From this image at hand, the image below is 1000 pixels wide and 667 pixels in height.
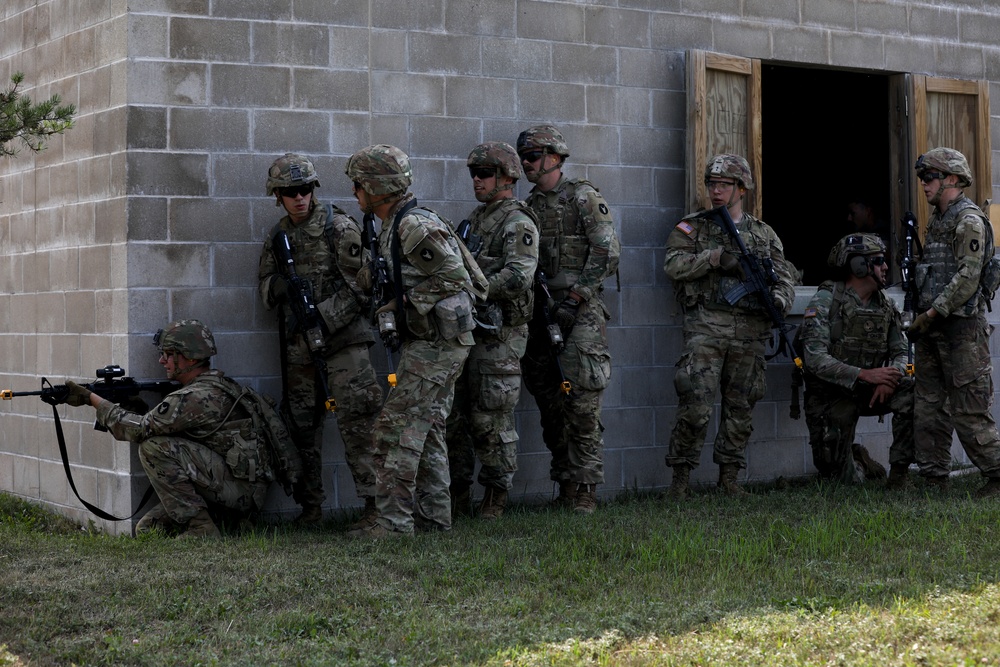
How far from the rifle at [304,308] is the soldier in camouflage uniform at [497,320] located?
2.69 feet

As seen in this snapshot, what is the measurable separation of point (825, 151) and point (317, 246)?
669cm

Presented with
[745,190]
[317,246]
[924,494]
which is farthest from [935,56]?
[317,246]

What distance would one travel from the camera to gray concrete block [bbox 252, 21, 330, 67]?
24.2ft

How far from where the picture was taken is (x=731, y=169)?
8.13 m

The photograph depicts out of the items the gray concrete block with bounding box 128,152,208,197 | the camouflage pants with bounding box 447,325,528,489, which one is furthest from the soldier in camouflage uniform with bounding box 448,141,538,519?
the gray concrete block with bounding box 128,152,208,197

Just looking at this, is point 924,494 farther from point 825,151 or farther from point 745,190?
point 825,151

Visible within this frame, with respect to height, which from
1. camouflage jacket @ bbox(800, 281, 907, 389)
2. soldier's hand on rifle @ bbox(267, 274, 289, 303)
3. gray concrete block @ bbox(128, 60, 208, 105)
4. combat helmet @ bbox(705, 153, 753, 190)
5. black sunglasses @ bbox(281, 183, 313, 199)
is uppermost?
gray concrete block @ bbox(128, 60, 208, 105)

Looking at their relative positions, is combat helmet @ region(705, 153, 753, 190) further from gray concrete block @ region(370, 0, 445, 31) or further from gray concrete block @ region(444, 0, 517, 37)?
gray concrete block @ region(370, 0, 445, 31)

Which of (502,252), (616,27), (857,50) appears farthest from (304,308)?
(857,50)

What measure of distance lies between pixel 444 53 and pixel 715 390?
8.82ft

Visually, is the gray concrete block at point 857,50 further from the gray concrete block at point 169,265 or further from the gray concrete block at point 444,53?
the gray concrete block at point 169,265

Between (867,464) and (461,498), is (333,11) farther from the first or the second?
(867,464)

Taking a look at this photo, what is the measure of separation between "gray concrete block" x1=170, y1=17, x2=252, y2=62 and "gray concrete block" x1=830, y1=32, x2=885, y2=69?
4.33 meters

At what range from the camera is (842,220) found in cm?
1204
